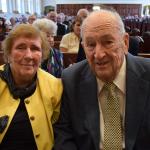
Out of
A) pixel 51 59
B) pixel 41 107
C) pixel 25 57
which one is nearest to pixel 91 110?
pixel 41 107

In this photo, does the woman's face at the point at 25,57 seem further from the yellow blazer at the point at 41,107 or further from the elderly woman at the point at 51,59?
the elderly woman at the point at 51,59

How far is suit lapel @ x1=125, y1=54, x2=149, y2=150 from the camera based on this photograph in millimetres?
1622

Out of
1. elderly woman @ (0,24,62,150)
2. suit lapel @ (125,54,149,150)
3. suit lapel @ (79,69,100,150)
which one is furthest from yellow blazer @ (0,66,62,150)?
suit lapel @ (125,54,149,150)

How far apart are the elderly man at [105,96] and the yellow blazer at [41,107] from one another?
0.05m

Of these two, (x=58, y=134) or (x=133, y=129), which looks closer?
(x=133, y=129)

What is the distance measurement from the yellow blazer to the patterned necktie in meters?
0.31

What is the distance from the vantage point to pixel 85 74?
1.79 metres

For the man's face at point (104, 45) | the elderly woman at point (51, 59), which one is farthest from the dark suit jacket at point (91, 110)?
the elderly woman at point (51, 59)

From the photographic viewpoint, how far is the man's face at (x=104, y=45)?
155cm

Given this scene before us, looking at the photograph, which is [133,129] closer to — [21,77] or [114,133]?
[114,133]

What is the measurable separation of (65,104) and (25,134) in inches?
11.6

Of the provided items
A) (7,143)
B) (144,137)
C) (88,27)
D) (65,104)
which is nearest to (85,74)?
(65,104)

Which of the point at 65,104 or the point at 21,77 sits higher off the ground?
the point at 21,77

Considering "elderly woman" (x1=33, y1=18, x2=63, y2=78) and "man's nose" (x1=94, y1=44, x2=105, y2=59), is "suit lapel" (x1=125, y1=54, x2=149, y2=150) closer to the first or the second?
"man's nose" (x1=94, y1=44, x2=105, y2=59)
